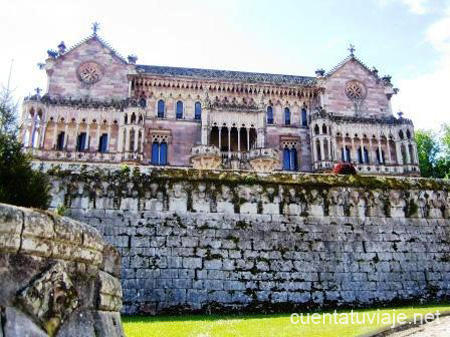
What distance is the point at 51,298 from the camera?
429cm

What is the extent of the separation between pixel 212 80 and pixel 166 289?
34.1 m

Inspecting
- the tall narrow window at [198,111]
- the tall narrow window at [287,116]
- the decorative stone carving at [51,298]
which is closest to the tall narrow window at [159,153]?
the tall narrow window at [198,111]

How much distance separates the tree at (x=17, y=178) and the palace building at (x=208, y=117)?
30442 mm

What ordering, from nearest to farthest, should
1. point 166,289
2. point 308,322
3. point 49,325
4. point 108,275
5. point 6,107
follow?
1. point 49,325
2. point 108,275
3. point 6,107
4. point 308,322
5. point 166,289

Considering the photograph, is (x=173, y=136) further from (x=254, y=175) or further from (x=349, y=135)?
(x=254, y=175)

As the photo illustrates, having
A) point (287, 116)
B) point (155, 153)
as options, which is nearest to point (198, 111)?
point (155, 153)

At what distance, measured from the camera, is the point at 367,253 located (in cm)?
1119

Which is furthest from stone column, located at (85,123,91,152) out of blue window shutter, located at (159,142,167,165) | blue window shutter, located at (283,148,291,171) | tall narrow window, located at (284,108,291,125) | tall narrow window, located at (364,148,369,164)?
tall narrow window, located at (364,148,369,164)

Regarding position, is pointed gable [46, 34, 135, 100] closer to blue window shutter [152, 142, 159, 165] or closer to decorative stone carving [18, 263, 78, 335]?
blue window shutter [152, 142, 159, 165]

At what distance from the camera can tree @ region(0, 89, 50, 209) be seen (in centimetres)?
552

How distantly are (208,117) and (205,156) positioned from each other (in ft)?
17.4

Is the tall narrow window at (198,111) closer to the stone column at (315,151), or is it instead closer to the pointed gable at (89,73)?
the pointed gable at (89,73)

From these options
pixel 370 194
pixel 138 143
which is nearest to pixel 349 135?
pixel 138 143

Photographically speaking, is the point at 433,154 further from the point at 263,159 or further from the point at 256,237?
the point at 256,237
